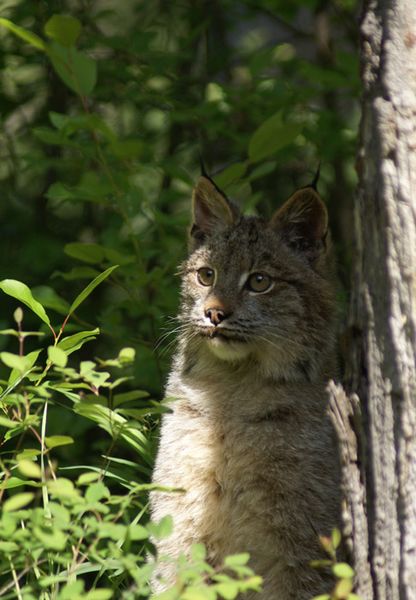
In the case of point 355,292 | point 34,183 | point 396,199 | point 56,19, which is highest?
point 396,199

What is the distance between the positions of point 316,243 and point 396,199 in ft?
4.93

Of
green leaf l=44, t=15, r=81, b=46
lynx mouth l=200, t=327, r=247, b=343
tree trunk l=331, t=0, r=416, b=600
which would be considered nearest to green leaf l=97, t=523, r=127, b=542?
tree trunk l=331, t=0, r=416, b=600

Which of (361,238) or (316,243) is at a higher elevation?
(361,238)

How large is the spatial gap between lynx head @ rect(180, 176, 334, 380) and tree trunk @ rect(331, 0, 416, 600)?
106 centimetres

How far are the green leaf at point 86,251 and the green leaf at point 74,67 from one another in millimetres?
756

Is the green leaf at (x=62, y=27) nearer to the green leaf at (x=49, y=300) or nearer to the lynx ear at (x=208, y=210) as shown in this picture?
the lynx ear at (x=208, y=210)

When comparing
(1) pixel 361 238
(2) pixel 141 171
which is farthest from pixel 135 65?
(1) pixel 361 238

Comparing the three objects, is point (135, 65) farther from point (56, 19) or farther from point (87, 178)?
point (56, 19)

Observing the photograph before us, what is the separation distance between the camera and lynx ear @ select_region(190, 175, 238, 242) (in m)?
4.95

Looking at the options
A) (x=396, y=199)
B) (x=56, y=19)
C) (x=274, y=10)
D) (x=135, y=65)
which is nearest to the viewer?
(x=396, y=199)

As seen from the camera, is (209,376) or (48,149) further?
(48,149)

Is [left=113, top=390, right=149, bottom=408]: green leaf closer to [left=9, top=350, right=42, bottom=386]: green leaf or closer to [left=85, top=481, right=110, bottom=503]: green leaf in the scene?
[left=9, top=350, right=42, bottom=386]: green leaf

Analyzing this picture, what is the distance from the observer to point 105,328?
18.3 feet

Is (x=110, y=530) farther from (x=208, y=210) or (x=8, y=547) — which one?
(x=208, y=210)
